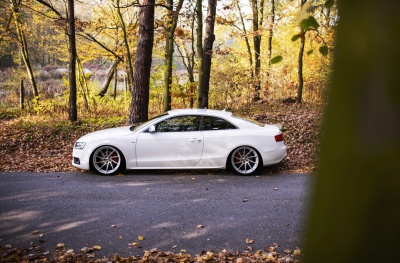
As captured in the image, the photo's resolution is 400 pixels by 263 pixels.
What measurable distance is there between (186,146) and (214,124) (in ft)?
2.85

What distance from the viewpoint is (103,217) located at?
5855mm

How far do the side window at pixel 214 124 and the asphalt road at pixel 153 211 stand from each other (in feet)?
3.74

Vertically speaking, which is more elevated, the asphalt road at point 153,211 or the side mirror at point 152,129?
A: the side mirror at point 152,129

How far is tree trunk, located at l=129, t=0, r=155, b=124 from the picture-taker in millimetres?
11898

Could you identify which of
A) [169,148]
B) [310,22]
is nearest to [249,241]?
[310,22]

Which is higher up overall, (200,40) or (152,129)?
(200,40)

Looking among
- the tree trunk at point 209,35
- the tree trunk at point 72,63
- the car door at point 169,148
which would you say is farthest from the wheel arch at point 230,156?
the tree trunk at point 72,63

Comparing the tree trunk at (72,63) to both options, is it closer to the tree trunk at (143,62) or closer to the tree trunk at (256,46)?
the tree trunk at (143,62)

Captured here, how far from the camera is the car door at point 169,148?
27.2 feet

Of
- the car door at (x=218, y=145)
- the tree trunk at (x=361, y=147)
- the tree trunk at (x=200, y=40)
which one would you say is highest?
the tree trunk at (x=200, y=40)

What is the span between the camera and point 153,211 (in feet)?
20.0

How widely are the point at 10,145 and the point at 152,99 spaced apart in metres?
8.84

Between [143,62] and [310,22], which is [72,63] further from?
[310,22]

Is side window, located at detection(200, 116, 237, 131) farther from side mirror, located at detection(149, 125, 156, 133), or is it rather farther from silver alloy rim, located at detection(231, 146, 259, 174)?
side mirror, located at detection(149, 125, 156, 133)
